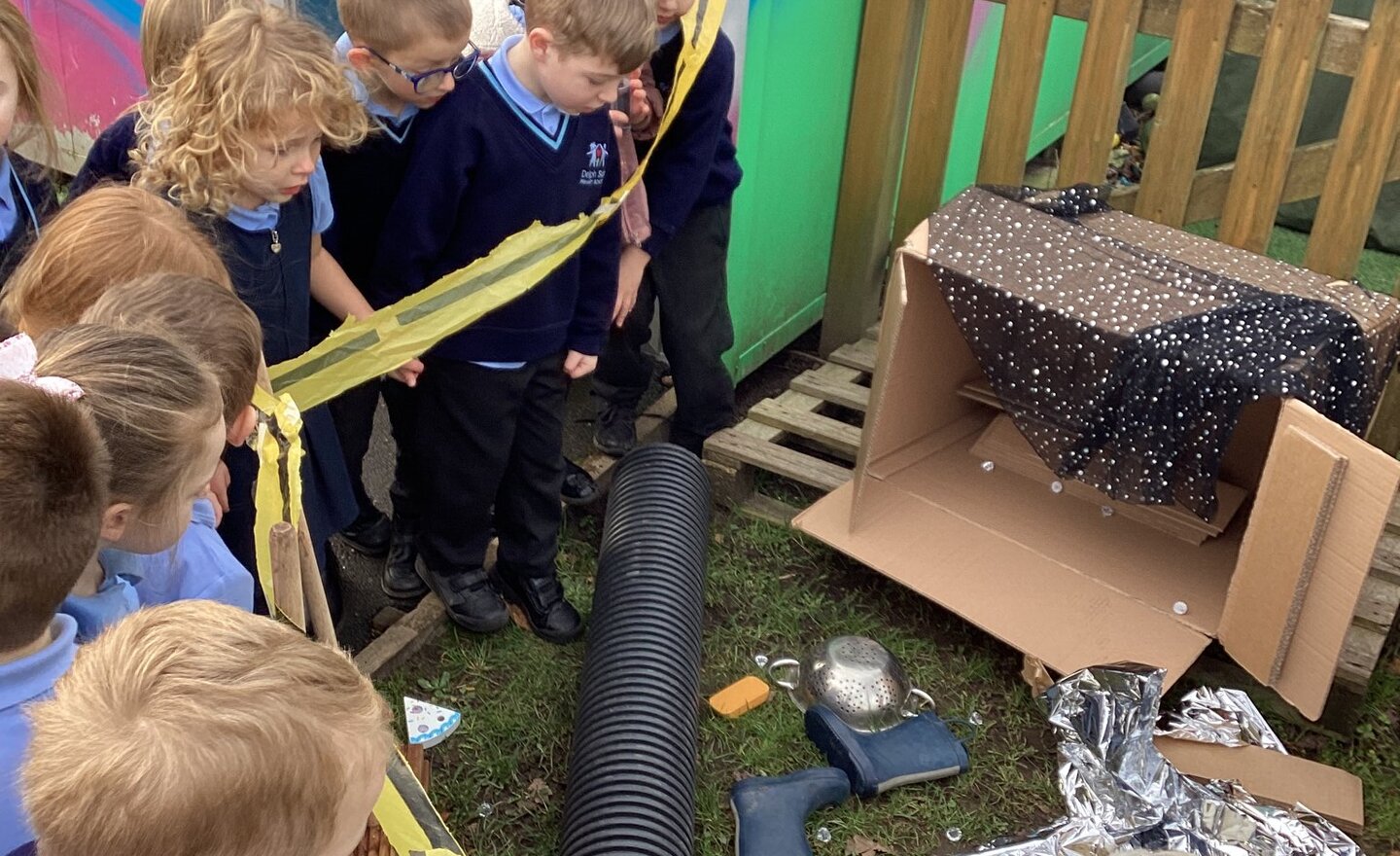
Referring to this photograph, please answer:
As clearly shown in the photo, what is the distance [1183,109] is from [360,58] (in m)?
2.24

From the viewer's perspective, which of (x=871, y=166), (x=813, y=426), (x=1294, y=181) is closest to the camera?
(x=1294, y=181)

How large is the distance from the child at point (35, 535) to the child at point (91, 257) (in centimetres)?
49

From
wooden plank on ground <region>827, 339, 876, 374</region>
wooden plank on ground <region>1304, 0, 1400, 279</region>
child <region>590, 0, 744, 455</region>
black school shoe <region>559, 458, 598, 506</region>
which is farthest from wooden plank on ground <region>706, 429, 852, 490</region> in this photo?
wooden plank on ground <region>1304, 0, 1400, 279</region>

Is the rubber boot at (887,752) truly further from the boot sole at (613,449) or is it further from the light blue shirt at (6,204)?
the light blue shirt at (6,204)

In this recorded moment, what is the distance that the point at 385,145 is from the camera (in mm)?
2467

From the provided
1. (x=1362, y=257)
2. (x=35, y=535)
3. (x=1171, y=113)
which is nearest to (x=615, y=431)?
(x=1171, y=113)

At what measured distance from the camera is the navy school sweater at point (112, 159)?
7.38 ft

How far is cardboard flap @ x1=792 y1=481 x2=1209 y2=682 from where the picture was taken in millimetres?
2879

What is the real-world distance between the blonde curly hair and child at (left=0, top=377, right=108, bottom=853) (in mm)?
A: 782

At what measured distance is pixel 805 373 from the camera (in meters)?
4.02

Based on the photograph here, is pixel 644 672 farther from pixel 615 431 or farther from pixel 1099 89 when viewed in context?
pixel 1099 89

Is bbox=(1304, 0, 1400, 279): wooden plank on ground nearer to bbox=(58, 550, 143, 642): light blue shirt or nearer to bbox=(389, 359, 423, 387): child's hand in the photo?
bbox=(389, 359, 423, 387): child's hand

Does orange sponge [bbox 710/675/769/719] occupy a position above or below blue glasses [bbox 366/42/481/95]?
below

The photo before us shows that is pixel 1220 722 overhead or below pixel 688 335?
below
